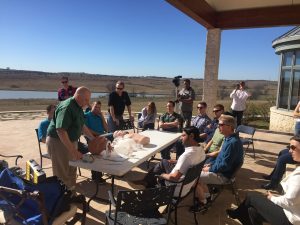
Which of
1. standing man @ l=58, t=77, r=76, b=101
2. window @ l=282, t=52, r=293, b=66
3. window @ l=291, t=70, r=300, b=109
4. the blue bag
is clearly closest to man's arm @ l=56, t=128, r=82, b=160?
the blue bag

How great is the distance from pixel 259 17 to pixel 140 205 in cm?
565

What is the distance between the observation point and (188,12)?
A: 559 cm

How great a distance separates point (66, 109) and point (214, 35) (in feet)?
17.2

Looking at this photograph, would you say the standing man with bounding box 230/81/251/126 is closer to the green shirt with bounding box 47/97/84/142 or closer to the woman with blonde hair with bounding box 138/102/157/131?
the woman with blonde hair with bounding box 138/102/157/131

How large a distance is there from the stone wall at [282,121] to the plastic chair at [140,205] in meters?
7.91

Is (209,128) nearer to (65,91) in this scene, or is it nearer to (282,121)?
(65,91)

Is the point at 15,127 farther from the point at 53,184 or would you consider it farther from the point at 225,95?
the point at 225,95

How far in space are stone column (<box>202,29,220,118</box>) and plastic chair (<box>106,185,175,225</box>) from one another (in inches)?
217

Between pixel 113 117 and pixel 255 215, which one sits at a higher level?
pixel 113 117

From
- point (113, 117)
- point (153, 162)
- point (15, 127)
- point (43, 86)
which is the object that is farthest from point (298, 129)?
point (43, 86)

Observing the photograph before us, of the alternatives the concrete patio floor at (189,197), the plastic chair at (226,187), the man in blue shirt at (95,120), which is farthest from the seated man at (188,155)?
the man in blue shirt at (95,120)

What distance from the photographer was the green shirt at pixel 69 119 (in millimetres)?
3264

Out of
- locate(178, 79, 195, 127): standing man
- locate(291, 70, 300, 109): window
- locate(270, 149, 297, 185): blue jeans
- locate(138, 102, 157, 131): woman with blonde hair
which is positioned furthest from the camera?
locate(291, 70, 300, 109): window

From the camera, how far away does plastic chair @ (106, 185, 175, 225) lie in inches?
92.1
